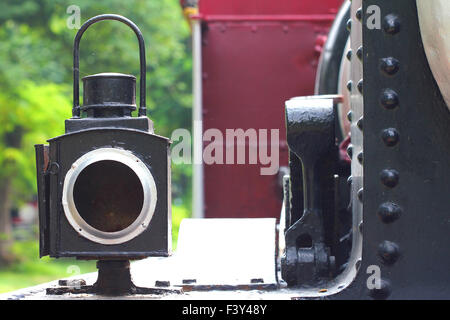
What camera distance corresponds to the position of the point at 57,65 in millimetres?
15492

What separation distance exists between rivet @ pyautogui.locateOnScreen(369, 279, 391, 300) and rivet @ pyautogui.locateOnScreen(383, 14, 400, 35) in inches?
17.1

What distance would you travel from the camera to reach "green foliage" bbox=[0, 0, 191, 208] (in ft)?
46.5

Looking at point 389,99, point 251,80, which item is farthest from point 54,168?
point 251,80

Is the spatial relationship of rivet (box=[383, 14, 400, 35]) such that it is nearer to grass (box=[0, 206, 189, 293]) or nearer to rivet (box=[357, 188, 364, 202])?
rivet (box=[357, 188, 364, 202])

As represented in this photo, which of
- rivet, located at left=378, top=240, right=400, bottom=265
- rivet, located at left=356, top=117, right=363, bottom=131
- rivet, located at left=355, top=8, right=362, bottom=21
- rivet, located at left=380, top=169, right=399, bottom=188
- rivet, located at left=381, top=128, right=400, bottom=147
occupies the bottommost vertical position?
rivet, located at left=378, top=240, right=400, bottom=265

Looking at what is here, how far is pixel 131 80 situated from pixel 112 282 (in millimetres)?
402

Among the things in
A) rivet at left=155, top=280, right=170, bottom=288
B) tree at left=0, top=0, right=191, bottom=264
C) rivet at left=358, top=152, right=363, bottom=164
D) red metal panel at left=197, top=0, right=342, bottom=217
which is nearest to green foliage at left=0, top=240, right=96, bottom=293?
tree at left=0, top=0, right=191, bottom=264

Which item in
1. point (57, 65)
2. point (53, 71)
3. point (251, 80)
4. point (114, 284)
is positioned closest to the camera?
point (114, 284)

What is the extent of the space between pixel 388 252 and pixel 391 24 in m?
0.40

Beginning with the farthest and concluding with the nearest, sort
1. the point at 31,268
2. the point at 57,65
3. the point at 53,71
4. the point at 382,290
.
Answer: the point at 31,268, the point at 57,65, the point at 53,71, the point at 382,290

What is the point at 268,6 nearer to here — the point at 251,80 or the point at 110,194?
the point at 251,80

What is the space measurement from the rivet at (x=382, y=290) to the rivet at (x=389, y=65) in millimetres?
362

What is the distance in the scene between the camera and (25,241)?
19.7 metres
